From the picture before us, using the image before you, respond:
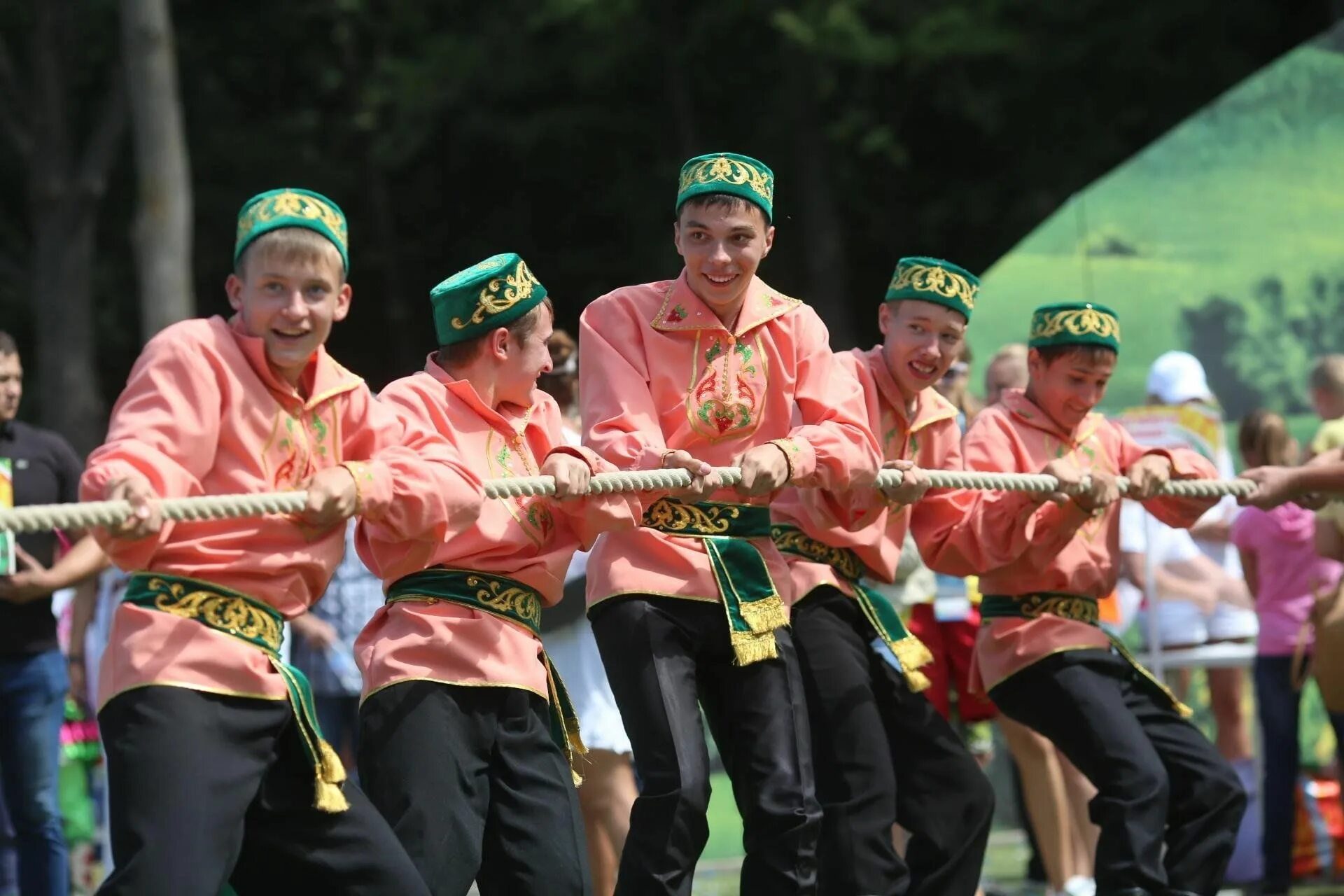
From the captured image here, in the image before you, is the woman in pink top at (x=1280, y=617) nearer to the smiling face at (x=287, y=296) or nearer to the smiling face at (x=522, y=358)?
the smiling face at (x=522, y=358)

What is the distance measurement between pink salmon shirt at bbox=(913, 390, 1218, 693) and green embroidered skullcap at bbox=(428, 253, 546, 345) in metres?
1.57

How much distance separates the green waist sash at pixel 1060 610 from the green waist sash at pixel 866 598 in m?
0.41

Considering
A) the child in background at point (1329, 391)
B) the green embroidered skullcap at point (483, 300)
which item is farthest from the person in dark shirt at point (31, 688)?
the child in background at point (1329, 391)

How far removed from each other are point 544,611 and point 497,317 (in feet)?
6.95

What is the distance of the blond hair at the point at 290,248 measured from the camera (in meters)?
4.01

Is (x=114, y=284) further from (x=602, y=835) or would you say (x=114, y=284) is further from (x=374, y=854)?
(x=374, y=854)

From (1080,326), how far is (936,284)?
0.54 m

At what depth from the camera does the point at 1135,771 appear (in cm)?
542

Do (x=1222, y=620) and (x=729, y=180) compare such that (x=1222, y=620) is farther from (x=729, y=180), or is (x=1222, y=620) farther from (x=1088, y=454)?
(x=729, y=180)

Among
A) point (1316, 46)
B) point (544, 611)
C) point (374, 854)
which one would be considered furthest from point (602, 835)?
point (1316, 46)

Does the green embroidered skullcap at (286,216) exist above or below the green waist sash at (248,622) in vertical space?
above

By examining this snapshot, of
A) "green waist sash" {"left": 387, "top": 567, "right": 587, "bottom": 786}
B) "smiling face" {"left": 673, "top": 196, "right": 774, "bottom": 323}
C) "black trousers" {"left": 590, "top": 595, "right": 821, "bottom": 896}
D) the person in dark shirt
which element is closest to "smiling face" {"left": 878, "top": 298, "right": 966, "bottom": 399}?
"smiling face" {"left": 673, "top": 196, "right": 774, "bottom": 323}

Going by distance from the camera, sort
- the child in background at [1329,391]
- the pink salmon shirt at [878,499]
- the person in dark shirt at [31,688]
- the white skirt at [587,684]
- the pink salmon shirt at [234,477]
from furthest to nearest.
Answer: the child in background at [1329,391], the white skirt at [587,684], the person in dark shirt at [31,688], the pink salmon shirt at [878,499], the pink salmon shirt at [234,477]

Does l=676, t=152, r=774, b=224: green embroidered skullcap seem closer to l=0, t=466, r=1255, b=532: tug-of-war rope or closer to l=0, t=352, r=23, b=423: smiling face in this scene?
l=0, t=466, r=1255, b=532: tug-of-war rope
